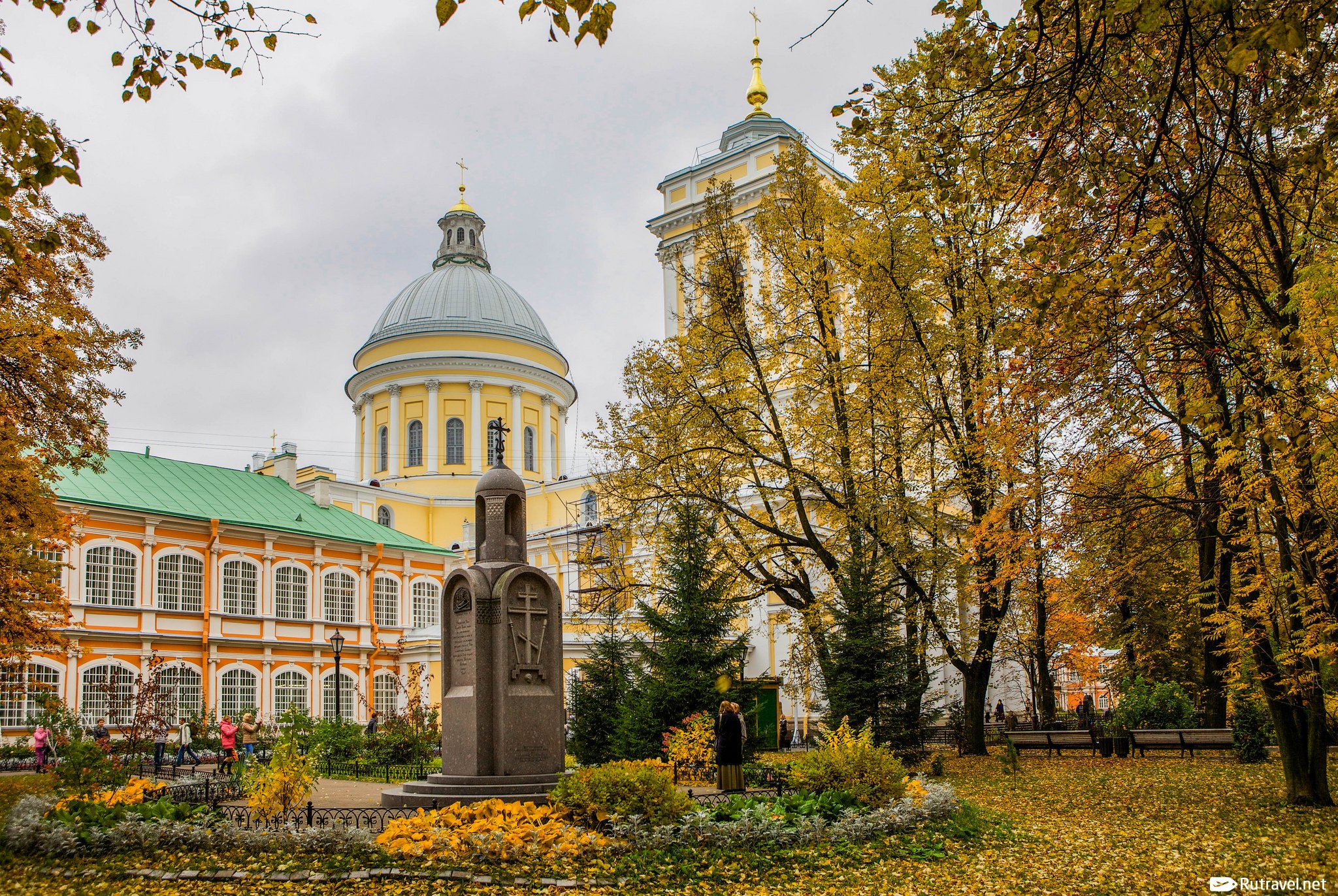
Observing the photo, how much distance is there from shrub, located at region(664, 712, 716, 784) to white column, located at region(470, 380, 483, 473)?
138 feet

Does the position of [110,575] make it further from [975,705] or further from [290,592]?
[975,705]

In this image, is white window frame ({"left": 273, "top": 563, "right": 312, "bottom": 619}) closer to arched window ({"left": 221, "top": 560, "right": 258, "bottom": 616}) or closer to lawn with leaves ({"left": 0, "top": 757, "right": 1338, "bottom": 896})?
arched window ({"left": 221, "top": 560, "right": 258, "bottom": 616})

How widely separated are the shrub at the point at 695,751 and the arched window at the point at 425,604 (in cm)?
2807

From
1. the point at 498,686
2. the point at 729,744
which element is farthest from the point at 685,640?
the point at 498,686

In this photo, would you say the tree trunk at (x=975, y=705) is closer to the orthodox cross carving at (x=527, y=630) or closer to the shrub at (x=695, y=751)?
the shrub at (x=695, y=751)

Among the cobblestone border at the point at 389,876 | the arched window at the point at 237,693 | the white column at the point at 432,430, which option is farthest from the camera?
the white column at the point at 432,430

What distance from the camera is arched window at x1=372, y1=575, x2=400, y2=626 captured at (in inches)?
1729

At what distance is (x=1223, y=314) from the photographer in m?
14.3

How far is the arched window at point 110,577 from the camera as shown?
3516 centimetres

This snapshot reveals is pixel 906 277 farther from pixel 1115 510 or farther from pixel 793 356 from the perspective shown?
pixel 1115 510

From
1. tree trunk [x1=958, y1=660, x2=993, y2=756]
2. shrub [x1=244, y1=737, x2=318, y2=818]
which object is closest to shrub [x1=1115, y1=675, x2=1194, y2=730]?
tree trunk [x1=958, y1=660, x2=993, y2=756]

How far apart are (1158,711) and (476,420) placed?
43147 millimetres

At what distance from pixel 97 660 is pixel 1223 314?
1332 inches
